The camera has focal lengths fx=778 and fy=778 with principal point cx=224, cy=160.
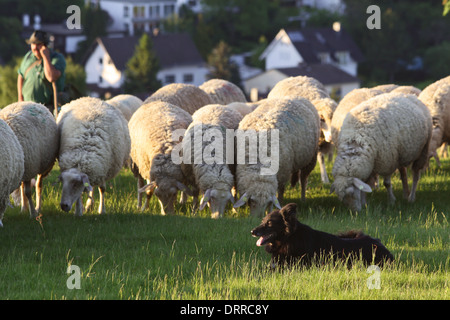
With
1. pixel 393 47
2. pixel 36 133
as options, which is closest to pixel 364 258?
pixel 36 133

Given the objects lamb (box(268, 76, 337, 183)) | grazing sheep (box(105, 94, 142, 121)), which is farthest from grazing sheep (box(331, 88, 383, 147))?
grazing sheep (box(105, 94, 142, 121))

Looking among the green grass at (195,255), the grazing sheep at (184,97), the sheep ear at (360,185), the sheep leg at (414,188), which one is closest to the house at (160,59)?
the grazing sheep at (184,97)

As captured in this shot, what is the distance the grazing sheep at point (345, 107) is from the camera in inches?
508

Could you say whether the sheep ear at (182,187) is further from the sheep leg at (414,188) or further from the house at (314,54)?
the house at (314,54)

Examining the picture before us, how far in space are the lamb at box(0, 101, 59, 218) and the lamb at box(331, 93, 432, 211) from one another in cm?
401

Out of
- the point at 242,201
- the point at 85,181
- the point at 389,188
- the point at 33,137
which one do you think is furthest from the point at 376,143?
the point at 33,137

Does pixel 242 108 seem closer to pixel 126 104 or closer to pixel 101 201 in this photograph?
pixel 126 104

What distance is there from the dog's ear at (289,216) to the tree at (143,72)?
53521mm

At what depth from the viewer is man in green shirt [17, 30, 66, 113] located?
39.8 feet

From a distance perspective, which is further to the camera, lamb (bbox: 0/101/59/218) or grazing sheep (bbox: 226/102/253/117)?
grazing sheep (bbox: 226/102/253/117)

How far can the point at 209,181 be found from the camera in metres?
10.5

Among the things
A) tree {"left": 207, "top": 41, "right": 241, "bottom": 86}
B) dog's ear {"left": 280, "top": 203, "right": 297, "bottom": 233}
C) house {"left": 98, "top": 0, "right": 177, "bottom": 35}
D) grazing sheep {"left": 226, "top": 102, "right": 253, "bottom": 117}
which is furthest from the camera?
house {"left": 98, "top": 0, "right": 177, "bottom": 35}

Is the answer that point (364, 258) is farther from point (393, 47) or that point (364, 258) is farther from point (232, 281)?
point (393, 47)

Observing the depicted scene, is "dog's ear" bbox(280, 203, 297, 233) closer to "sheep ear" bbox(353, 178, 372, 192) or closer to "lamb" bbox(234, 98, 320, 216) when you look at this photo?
"lamb" bbox(234, 98, 320, 216)
